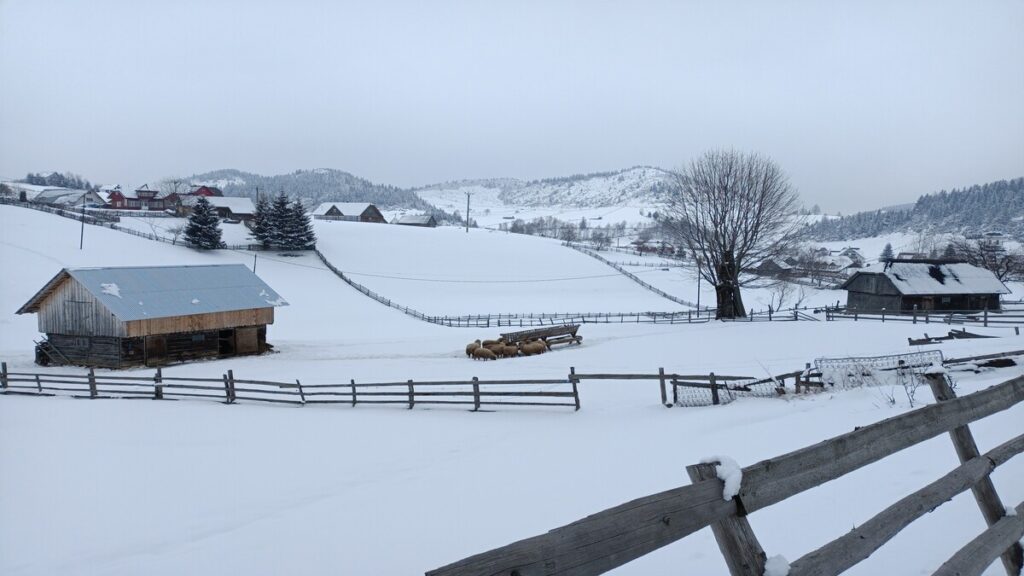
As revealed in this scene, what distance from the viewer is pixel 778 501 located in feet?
8.93

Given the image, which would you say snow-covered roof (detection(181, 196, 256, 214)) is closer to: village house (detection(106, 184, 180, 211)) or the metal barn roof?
village house (detection(106, 184, 180, 211))

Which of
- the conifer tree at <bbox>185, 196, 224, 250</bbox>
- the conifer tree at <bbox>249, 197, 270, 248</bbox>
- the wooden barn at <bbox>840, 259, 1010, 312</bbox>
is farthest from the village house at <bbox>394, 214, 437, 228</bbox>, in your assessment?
the wooden barn at <bbox>840, 259, 1010, 312</bbox>

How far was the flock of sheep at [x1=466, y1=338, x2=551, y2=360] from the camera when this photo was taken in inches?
1264

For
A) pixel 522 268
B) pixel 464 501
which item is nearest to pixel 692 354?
pixel 464 501

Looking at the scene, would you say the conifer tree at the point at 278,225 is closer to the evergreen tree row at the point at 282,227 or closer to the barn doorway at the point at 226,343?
the evergreen tree row at the point at 282,227

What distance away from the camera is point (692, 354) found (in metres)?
30.1

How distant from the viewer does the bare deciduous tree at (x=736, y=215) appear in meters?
38.6

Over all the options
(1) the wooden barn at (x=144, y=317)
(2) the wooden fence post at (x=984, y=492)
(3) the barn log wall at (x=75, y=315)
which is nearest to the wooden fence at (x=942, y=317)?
(2) the wooden fence post at (x=984, y=492)

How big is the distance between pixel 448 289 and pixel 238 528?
58926mm

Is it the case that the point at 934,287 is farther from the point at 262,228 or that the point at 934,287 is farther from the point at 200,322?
the point at 262,228

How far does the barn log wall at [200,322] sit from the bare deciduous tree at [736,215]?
27418 mm

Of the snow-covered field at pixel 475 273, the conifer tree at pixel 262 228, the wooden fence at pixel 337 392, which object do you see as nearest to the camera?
the wooden fence at pixel 337 392

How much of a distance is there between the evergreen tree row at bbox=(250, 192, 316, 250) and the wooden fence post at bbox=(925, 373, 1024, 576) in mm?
74041

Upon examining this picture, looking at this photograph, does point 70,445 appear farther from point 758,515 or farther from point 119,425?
point 758,515
